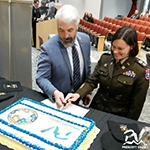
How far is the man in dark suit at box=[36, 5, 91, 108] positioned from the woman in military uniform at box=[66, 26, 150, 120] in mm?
130

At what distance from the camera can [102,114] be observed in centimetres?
129

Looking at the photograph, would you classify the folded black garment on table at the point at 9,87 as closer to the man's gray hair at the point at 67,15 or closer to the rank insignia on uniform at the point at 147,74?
the man's gray hair at the point at 67,15

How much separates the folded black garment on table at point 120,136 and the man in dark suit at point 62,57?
1.20 feet

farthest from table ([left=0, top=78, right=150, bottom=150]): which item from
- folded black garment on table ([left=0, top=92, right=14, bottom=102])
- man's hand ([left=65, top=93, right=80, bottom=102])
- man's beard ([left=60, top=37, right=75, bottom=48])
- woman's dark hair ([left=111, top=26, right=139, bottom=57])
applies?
woman's dark hair ([left=111, top=26, right=139, bottom=57])

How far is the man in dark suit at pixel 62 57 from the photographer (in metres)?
1.34

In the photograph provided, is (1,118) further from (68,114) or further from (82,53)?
(82,53)

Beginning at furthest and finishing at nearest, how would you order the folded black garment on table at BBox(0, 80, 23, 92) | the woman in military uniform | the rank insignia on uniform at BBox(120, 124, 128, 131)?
the folded black garment on table at BBox(0, 80, 23, 92) → the woman in military uniform → the rank insignia on uniform at BBox(120, 124, 128, 131)

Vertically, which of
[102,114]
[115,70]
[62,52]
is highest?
[62,52]

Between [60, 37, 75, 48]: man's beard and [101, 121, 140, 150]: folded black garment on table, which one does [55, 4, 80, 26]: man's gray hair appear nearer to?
[60, 37, 75, 48]: man's beard

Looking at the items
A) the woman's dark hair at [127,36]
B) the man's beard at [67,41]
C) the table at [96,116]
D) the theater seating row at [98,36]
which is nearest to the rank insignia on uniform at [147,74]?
A: the woman's dark hair at [127,36]

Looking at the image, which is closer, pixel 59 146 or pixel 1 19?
pixel 59 146

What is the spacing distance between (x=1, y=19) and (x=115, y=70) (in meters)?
1.89

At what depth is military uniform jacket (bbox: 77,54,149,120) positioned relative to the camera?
56.2 inches

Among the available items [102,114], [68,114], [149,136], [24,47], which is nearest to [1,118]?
[68,114]
